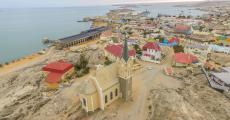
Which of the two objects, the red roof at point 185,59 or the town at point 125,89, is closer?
the town at point 125,89

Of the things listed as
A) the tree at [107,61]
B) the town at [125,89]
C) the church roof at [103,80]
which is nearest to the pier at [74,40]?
the town at [125,89]

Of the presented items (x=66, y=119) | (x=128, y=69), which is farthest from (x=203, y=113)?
(x=66, y=119)

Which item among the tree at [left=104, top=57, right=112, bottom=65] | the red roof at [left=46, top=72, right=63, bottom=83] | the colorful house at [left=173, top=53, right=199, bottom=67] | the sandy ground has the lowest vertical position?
the sandy ground

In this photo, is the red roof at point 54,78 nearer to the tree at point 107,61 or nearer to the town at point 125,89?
the town at point 125,89

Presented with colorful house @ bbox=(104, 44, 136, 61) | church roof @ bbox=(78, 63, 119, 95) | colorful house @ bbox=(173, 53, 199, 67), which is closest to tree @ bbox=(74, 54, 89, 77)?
colorful house @ bbox=(104, 44, 136, 61)

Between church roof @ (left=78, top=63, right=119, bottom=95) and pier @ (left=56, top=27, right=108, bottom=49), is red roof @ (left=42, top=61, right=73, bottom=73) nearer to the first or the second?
church roof @ (left=78, top=63, right=119, bottom=95)
